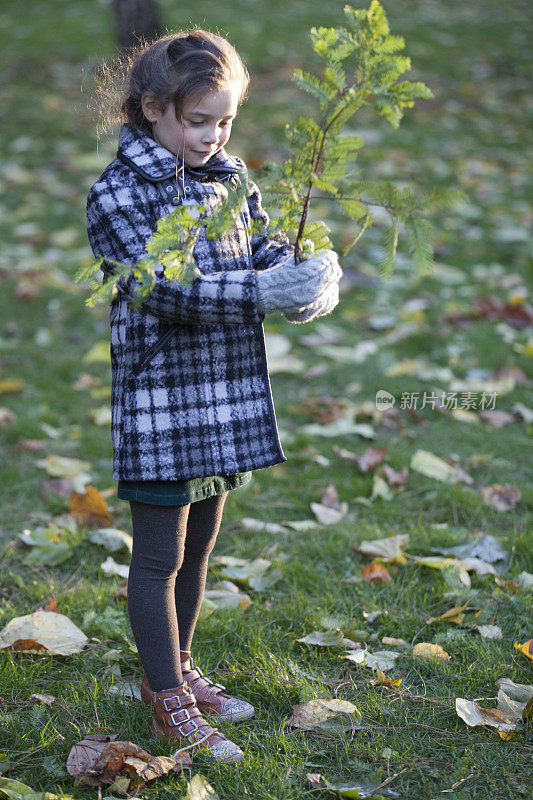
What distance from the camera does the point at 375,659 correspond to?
2047 mm

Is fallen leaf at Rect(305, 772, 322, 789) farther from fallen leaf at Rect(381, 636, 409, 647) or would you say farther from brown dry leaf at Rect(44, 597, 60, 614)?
brown dry leaf at Rect(44, 597, 60, 614)

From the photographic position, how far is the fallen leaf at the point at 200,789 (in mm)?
1570

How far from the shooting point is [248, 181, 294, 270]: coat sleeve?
5.91ft

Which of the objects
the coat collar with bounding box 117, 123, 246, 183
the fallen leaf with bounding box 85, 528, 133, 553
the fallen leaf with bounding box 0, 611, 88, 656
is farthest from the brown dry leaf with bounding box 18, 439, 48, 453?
the coat collar with bounding box 117, 123, 246, 183

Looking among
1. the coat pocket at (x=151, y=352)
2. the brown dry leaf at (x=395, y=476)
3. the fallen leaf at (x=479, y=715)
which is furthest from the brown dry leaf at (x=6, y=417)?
the fallen leaf at (x=479, y=715)

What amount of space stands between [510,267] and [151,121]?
4.00 metres

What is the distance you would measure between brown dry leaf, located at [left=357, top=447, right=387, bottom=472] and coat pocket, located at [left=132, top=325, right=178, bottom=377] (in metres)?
1.59

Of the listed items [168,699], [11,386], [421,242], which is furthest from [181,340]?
[11,386]

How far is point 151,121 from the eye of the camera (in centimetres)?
170

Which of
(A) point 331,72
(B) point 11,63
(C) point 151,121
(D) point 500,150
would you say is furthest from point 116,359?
(B) point 11,63

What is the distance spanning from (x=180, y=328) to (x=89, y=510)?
4.13ft

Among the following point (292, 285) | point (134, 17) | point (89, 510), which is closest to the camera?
point (292, 285)

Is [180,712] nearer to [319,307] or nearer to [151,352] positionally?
[151,352]

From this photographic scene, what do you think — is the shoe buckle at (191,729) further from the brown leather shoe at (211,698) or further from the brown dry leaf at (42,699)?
the brown dry leaf at (42,699)
